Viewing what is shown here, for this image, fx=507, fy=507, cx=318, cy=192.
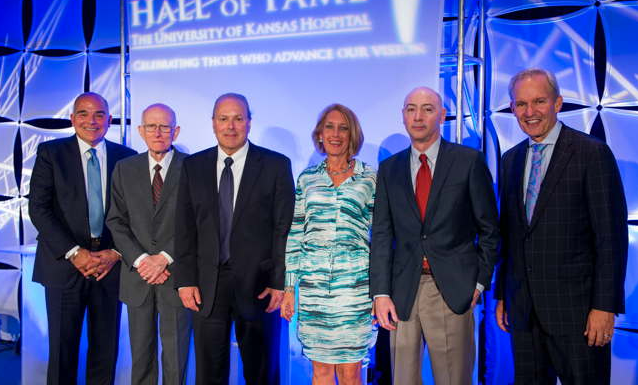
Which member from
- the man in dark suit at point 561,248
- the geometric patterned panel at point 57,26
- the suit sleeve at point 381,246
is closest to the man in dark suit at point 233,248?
the suit sleeve at point 381,246

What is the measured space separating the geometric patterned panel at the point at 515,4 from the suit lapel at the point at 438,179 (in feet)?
5.74

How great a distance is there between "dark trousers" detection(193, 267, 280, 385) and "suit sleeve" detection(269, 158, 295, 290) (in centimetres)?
23

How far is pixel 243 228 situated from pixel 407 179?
35.2 inches

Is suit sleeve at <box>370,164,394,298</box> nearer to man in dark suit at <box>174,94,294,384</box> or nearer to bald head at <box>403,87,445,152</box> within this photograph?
bald head at <box>403,87,445,152</box>

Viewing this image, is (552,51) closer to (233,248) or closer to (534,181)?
(534,181)

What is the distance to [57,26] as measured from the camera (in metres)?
4.80

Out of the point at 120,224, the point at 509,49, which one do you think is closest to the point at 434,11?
the point at 509,49

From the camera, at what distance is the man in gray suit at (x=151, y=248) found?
2.97 metres

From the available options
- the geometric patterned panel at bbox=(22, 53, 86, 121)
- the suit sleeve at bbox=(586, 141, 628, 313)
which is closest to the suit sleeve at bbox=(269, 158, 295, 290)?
the suit sleeve at bbox=(586, 141, 628, 313)

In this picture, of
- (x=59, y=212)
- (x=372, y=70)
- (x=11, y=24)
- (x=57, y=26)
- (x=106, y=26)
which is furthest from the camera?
(x=11, y=24)

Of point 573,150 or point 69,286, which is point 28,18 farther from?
point 573,150

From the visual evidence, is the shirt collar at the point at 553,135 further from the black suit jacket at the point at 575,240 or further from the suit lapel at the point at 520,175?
the suit lapel at the point at 520,175

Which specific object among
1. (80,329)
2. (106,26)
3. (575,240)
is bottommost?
(80,329)

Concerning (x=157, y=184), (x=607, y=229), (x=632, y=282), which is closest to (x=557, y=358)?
(x=607, y=229)
